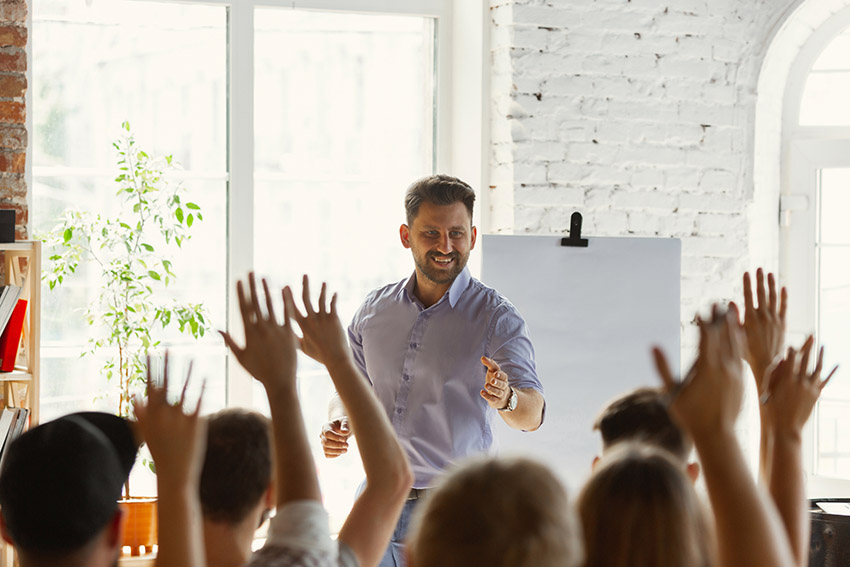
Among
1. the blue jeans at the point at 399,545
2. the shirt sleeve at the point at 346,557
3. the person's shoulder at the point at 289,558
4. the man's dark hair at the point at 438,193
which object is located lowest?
the blue jeans at the point at 399,545

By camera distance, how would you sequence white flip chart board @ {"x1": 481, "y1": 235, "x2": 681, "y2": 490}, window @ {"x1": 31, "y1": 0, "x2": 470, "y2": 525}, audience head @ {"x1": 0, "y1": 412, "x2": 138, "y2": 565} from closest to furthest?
audience head @ {"x1": 0, "y1": 412, "x2": 138, "y2": 565}, white flip chart board @ {"x1": 481, "y1": 235, "x2": 681, "y2": 490}, window @ {"x1": 31, "y1": 0, "x2": 470, "y2": 525}

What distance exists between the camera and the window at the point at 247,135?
327 cm

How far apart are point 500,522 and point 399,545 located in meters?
1.43

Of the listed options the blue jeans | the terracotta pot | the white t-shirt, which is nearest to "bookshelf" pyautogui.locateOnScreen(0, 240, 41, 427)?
the terracotta pot

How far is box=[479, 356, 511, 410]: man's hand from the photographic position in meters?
2.14

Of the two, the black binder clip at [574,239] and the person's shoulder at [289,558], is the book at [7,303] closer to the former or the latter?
the black binder clip at [574,239]

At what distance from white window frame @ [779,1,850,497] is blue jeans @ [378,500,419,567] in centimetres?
216

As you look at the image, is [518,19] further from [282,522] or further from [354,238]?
[282,522]

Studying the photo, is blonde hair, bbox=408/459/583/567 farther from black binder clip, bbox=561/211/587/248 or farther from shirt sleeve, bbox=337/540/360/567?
black binder clip, bbox=561/211/587/248

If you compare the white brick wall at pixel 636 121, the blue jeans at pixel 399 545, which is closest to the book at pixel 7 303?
the blue jeans at pixel 399 545

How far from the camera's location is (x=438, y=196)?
248 cm

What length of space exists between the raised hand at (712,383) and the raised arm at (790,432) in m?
0.33

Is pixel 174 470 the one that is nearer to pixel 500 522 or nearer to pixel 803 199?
pixel 500 522

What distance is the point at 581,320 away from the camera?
310 cm
